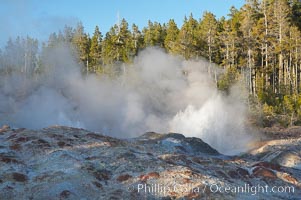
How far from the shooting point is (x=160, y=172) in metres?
11.6

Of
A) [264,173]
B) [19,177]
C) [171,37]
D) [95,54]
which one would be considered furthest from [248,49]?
[19,177]

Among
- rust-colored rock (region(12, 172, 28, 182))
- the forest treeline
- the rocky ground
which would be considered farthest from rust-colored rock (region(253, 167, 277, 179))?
the forest treeline

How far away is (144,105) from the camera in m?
35.2

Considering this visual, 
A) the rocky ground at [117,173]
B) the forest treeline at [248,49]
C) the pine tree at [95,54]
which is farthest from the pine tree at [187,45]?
the rocky ground at [117,173]

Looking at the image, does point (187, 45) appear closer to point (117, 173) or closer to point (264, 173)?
point (264, 173)

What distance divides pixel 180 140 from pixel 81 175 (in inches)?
267

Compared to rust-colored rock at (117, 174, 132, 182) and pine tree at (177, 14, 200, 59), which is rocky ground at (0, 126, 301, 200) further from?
pine tree at (177, 14, 200, 59)

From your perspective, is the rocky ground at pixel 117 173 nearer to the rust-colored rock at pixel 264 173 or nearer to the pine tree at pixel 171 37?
the rust-colored rock at pixel 264 173

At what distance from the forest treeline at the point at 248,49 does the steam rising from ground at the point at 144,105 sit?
222cm

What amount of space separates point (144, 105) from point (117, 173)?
2353cm

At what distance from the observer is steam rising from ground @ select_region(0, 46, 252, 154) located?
27641 millimetres

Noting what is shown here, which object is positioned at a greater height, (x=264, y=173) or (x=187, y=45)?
(x=187, y=45)

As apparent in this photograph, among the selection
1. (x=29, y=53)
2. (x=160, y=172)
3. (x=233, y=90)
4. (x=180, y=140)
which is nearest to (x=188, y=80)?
(x=233, y=90)

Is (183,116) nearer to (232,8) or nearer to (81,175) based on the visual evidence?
(81,175)
